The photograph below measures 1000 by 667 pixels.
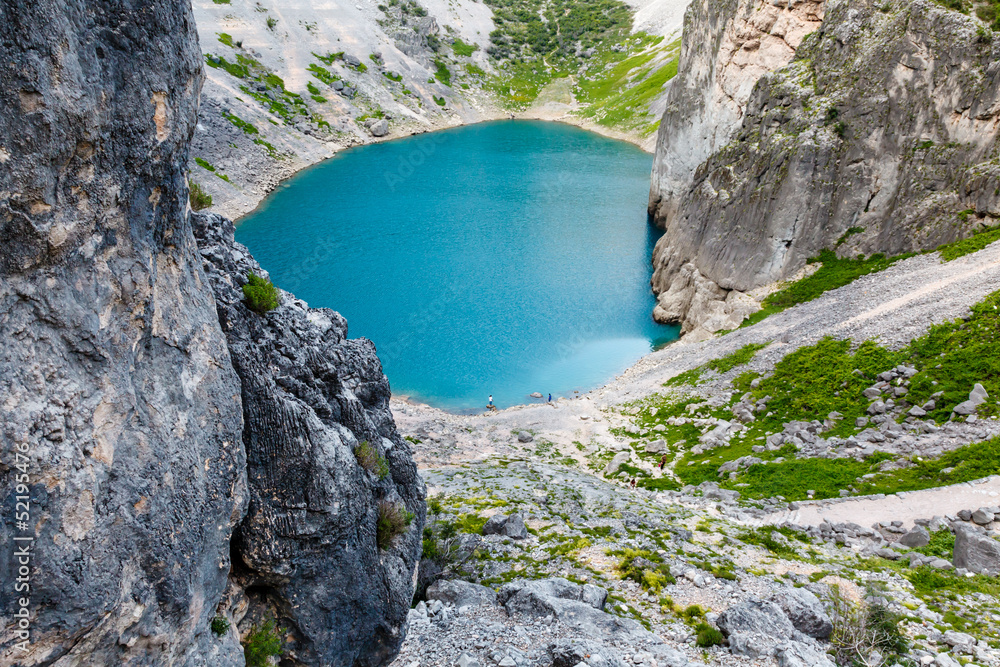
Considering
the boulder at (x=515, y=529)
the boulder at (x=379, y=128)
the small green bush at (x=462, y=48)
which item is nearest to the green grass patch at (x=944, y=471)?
the boulder at (x=515, y=529)

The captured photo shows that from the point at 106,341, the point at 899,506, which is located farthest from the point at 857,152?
the point at 106,341

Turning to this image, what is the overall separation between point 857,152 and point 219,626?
46955mm

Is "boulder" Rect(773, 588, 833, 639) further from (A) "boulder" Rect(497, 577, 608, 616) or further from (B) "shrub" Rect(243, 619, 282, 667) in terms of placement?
(B) "shrub" Rect(243, 619, 282, 667)

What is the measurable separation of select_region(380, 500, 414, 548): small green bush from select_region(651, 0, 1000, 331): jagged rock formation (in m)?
36.8

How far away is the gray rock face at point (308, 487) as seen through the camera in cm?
1223

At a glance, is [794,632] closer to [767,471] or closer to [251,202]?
[767,471]

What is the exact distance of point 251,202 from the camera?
271ft

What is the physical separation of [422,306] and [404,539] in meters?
41.0

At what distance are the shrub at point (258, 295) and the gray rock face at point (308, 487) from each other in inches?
5.1

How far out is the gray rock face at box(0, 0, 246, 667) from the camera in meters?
7.49

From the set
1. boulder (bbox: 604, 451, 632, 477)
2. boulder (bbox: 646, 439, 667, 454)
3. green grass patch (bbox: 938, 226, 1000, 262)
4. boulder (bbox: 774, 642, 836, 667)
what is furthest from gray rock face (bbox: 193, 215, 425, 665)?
green grass patch (bbox: 938, 226, 1000, 262)

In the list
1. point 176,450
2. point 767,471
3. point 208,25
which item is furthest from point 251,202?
point 176,450

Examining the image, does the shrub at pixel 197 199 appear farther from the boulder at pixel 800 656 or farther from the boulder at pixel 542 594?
the boulder at pixel 800 656

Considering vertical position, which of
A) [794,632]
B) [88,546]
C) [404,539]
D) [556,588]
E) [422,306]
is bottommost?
[422,306]
